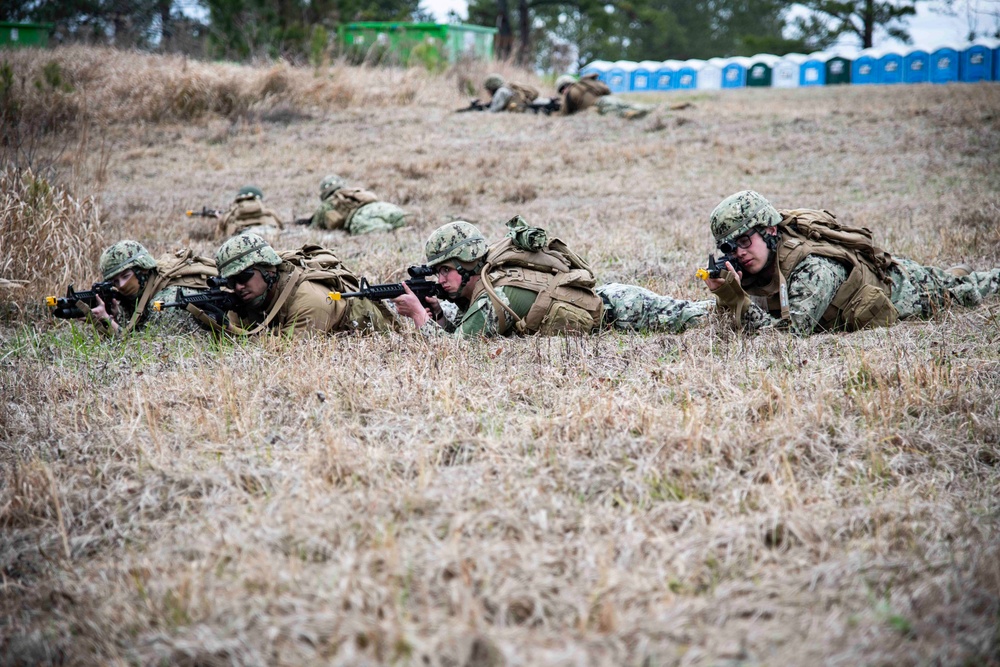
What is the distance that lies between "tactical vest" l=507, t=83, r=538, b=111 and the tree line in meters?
4.87

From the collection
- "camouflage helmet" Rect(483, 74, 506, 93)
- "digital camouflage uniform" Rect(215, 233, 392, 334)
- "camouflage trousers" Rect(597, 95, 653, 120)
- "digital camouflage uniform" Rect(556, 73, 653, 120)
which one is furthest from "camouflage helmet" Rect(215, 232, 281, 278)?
"camouflage helmet" Rect(483, 74, 506, 93)

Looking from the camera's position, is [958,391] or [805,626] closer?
[805,626]

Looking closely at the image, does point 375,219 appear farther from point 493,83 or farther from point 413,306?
point 493,83

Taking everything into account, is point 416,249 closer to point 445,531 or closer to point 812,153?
point 445,531

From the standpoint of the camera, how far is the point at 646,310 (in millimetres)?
5570

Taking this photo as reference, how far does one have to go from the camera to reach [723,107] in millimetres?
18328

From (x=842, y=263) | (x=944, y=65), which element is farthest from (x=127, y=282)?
(x=944, y=65)

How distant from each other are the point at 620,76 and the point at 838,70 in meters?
7.22

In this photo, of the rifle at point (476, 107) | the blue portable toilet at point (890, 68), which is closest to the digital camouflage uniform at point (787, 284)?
the rifle at point (476, 107)

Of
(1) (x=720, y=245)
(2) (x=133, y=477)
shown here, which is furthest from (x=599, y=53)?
(2) (x=133, y=477)

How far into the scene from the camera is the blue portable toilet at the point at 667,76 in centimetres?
2808

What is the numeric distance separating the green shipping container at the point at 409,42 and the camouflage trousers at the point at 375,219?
12.1 meters

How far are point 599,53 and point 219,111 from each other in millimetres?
24818

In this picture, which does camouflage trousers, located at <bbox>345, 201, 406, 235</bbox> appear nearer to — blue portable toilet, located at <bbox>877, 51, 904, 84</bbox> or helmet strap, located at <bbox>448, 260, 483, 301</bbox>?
helmet strap, located at <bbox>448, 260, 483, 301</bbox>
